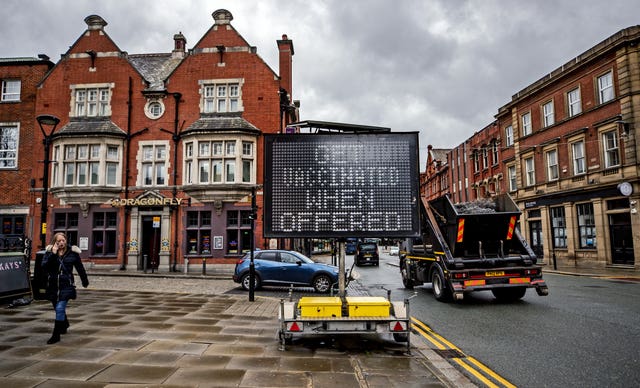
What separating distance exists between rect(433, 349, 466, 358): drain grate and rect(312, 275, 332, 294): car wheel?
856cm

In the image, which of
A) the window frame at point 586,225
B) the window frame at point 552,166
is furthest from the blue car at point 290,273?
the window frame at point 552,166

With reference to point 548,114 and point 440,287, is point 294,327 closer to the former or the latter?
point 440,287

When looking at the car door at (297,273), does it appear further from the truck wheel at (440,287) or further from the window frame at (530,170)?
the window frame at (530,170)

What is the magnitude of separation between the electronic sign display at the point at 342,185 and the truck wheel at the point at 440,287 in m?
5.36

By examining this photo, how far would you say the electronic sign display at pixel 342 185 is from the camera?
664 centimetres

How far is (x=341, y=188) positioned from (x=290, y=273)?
9003 millimetres

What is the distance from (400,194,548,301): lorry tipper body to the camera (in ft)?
35.3

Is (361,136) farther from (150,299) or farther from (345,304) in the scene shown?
(150,299)

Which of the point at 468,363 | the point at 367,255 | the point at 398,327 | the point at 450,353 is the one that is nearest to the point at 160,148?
the point at 367,255

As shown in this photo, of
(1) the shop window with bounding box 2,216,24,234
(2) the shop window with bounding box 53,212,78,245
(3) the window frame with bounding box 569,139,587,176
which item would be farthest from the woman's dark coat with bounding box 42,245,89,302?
(3) the window frame with bounding box 569,139,587,176

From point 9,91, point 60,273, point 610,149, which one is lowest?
point 60,273

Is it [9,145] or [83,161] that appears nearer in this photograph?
[83,161]

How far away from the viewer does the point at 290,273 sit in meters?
15.0

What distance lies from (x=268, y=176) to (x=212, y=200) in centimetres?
1685
